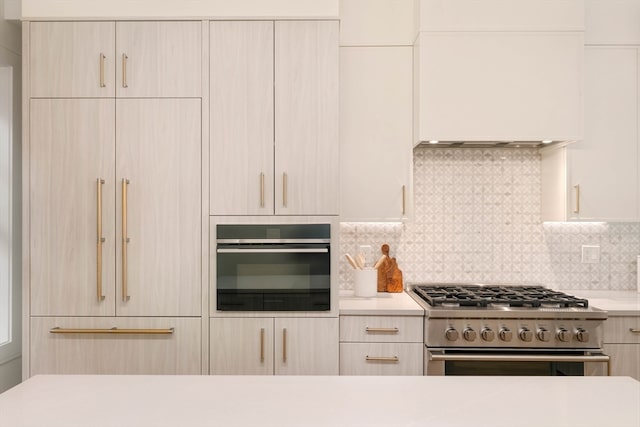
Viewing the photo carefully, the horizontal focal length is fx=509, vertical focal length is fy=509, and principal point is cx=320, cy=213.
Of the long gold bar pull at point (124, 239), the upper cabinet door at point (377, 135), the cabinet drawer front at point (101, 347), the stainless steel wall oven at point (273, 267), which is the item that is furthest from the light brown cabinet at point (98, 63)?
the cabinet drawer front at point (101, 347)

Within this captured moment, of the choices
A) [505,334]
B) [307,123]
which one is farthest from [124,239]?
[505,334]

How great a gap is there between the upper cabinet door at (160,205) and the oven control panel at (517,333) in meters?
1.23

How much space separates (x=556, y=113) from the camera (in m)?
2.73

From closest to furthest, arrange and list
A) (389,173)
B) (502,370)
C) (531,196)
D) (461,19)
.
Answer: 1. (502,370)
2. (461,19)
3. (389,173)
4. (531,196)

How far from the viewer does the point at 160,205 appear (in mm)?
2535

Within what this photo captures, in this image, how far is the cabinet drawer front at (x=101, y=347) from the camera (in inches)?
100

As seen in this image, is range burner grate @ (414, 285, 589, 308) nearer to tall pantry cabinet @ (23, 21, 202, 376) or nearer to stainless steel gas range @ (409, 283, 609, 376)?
stainless steel gas range @ (409, 283, 609, 376)

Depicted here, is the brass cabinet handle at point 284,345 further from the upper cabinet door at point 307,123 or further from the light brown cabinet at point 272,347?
the upper cabinet door at point 307,123

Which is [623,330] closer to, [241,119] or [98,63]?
[241,119]

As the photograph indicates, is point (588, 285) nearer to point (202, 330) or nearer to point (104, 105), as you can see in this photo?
point (202, 330)

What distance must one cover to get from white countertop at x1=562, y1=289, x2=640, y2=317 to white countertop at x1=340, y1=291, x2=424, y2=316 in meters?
0.98

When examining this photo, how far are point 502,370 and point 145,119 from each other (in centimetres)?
215
